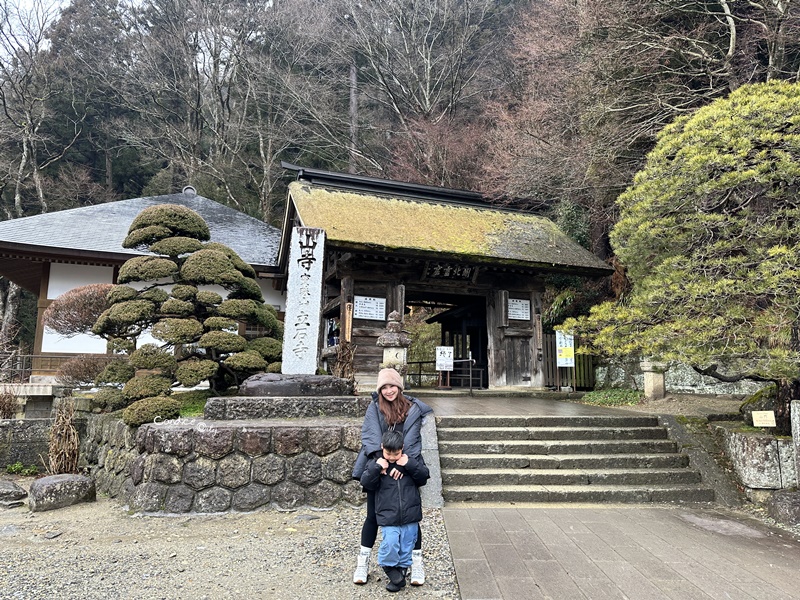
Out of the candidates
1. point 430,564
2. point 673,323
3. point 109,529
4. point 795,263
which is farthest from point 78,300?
point 795,263

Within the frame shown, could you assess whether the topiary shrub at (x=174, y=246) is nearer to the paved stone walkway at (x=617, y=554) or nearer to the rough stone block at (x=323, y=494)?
the rough stone block at (x=323, y=494)

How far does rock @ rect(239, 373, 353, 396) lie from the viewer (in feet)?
18.3

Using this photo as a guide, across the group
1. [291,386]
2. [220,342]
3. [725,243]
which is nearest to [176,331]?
[220,342]

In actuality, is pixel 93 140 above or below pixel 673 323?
above

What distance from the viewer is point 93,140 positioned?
23312 millimetres

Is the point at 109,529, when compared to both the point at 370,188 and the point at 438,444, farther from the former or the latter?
the point at 370,188

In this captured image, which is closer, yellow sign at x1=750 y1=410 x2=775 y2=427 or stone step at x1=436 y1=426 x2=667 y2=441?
yellow sign at x1=750 y1=410 x2=775 y2=427

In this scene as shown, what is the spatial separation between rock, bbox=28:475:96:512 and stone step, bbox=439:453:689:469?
4.23 meters

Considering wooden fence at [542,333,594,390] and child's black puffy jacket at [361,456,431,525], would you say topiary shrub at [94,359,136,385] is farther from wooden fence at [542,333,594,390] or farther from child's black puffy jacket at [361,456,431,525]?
wooden fence at [542,333,594,390]

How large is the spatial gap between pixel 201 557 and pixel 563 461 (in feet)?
12.2

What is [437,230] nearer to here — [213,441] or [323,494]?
[323,494]

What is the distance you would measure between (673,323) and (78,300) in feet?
30.0

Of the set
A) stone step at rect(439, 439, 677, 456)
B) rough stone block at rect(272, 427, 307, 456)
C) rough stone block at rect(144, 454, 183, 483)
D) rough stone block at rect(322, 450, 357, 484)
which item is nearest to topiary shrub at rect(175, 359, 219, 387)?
rough stone block at rect(144, 454, 183, 483)

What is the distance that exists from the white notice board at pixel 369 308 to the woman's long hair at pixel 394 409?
21.0ft
